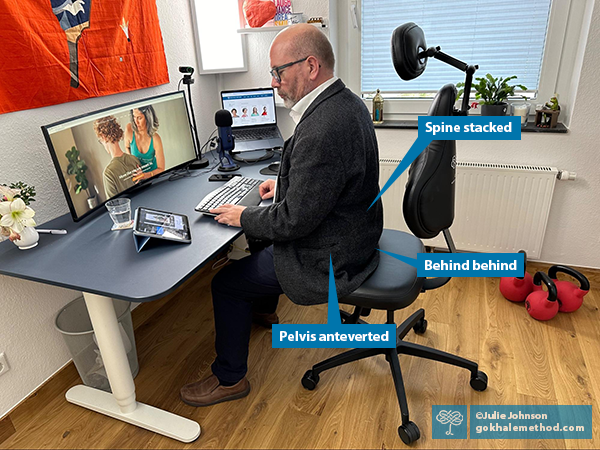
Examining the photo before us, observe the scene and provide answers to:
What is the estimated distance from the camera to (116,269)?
4.30 feet

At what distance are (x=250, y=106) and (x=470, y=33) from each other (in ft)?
4.10

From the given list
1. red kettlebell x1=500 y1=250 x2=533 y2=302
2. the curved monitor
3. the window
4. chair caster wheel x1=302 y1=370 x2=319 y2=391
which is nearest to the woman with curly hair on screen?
the curved monitor

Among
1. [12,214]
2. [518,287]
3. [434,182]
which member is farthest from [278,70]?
[518,287]

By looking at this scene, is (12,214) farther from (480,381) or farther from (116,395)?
(480,381)

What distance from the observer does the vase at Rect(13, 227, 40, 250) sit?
1.44 m

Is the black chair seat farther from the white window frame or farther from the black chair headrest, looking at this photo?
the white window frame

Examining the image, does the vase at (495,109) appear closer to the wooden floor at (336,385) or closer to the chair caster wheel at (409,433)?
the wooden floor at (336,385)

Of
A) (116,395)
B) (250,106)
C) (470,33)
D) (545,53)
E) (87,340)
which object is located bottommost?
(116,395)

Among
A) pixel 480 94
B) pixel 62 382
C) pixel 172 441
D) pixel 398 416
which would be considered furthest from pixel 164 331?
pixel 480 94

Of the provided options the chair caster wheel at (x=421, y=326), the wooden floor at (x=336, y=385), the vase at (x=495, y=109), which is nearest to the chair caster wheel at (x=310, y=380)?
the wooden floor at (x=336, y=385)

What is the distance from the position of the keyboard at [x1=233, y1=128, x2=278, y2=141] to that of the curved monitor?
32cm

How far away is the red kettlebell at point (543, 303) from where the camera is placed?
2.08 metres

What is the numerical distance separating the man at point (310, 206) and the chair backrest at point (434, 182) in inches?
5.3

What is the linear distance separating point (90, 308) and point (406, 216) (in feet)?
3.54
